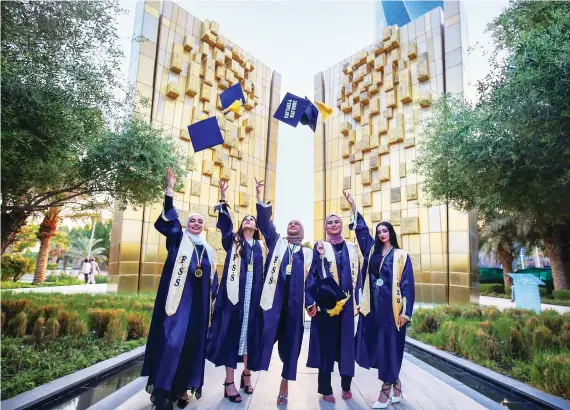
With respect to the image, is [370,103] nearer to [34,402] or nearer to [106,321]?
[106,321]

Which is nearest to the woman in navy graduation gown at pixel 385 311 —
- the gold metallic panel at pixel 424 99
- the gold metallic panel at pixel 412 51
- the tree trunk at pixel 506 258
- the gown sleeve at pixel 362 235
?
the gown sleeve at pixel 362 235

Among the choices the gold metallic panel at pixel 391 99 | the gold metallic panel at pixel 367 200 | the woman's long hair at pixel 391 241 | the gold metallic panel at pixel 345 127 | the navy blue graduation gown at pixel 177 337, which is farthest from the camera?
the gold metallic panel at pixel 345 127

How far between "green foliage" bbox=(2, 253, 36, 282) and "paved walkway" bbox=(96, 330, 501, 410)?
2404 centimetres

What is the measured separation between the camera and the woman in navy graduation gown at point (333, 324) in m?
4.05

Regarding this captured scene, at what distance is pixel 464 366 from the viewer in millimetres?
5832

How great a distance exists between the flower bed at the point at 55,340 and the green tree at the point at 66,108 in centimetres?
267

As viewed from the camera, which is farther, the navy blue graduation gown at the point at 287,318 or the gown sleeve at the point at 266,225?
the gown sleeve at the point at 266,225

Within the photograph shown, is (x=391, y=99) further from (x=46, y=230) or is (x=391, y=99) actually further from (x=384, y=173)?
(x=46, y=230)

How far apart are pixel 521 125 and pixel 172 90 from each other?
1420cm

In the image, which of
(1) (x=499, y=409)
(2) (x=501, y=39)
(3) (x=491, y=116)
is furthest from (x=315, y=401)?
(2) (x=501, y=39)

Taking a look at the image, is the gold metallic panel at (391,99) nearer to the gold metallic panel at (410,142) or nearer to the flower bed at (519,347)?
the gold metallic panel at (410,142)

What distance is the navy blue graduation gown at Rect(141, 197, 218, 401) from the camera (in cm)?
341

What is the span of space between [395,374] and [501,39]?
812 cm

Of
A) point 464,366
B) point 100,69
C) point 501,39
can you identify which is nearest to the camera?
point 464,366
